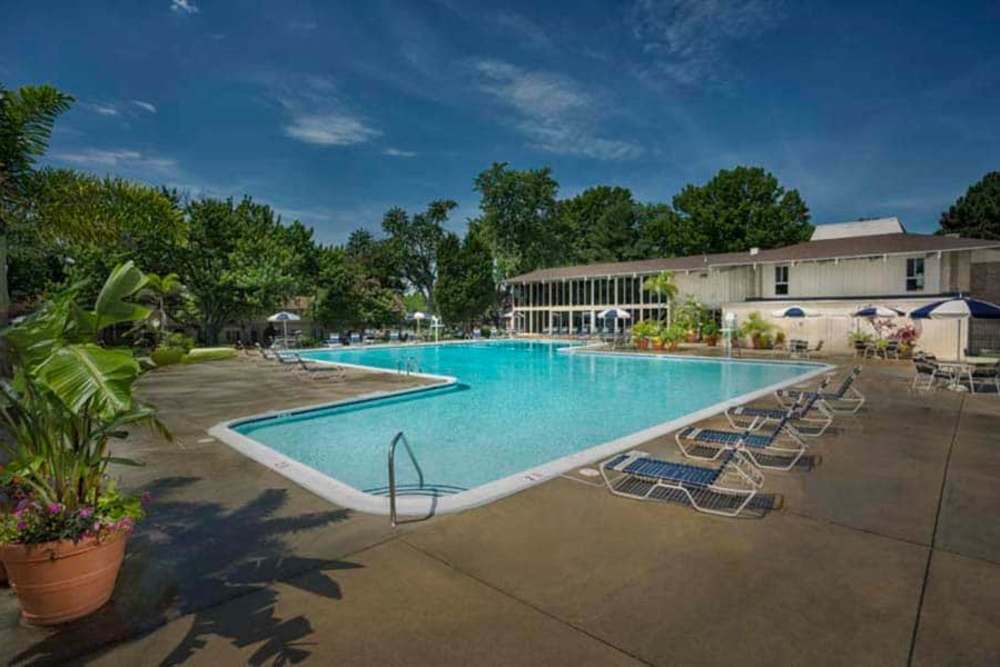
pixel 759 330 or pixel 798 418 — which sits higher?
pixel 759 330

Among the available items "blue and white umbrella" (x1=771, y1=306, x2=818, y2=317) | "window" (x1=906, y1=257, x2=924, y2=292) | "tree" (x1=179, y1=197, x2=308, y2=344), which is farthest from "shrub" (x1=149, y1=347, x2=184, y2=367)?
"window" (x1=906, y1=257, x2=924, y2=292)

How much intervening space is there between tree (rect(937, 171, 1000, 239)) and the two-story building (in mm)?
12772

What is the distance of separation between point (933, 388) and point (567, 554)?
1322cm

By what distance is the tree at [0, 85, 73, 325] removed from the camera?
5137mm

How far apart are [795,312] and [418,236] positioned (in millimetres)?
38847

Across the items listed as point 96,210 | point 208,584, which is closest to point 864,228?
point 96,210

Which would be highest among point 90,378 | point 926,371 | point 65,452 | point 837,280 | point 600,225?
point 600,225

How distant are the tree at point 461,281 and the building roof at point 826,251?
9.76m

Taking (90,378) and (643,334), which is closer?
(90,378)

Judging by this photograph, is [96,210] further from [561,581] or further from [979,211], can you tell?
[979,211]

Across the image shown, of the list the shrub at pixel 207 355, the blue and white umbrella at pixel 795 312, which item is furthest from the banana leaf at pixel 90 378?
the blue and white umbrella at pixel 795 312

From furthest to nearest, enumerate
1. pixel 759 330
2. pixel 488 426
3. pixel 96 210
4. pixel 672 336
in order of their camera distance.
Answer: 1. pixel 672 336
2. pixel 759 330
3. pixel 488 426
4. pixel 96 210

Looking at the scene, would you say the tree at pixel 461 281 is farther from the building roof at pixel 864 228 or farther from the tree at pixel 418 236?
the building roof at pixel 864 228

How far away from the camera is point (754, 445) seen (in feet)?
21.8
